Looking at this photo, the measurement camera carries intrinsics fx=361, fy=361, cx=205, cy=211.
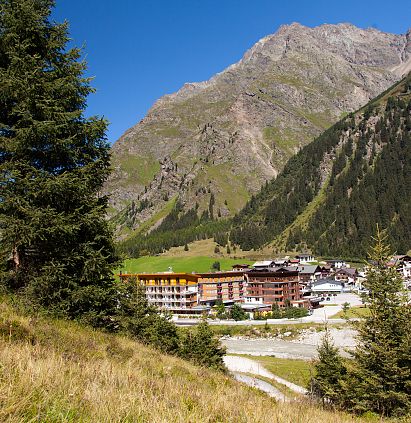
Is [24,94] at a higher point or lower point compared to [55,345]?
higher

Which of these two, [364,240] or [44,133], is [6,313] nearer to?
[44,133]

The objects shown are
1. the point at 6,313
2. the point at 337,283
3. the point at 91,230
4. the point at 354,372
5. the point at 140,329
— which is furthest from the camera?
the point at 337,283

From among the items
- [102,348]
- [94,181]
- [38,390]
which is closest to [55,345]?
[102,348]

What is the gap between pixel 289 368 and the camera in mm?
56156

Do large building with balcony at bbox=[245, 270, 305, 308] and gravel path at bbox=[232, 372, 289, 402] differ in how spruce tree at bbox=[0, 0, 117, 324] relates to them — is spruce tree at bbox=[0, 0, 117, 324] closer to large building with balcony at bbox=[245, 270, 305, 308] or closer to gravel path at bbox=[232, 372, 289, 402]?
gravel path at bbox=[232, 372, 289, 402]

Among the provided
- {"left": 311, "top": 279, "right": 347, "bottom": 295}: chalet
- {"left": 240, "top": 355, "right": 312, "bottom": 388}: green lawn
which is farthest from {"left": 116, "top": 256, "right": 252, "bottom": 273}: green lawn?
{"left": 240, "top": 355, "right": 312, "bottom": 388}: green lawn

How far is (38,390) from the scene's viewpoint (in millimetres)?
3836

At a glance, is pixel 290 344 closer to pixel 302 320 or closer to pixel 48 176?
pixel 302 320

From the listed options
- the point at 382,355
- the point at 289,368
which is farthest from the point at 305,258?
the point at 382,355

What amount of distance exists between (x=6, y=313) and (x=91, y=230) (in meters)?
4.96

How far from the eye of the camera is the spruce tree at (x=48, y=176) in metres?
12.8

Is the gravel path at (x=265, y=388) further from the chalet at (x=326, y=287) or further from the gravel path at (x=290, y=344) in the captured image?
the chalet at (x=326, y=287)

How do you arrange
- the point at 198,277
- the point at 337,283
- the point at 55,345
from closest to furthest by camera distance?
the point at 55,345, the point at 198,277, the point at 337,283

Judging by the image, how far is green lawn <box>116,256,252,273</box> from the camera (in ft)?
575
